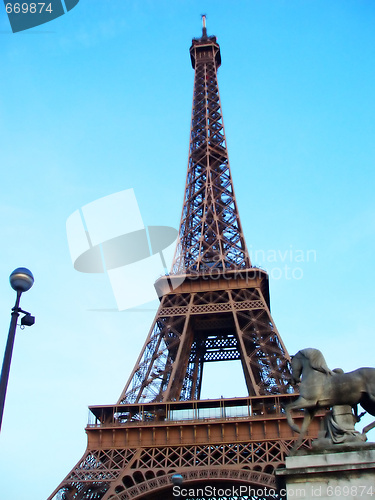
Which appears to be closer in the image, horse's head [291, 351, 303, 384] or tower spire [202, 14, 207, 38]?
horse's head [291, 351, 303, 384]

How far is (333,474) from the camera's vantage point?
38.9 ft

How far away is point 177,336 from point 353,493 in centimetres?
2720

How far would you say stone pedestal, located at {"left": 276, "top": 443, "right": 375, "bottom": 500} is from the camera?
38.1 ft

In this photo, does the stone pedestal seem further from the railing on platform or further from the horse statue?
the railing on platform

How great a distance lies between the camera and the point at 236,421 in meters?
31.2

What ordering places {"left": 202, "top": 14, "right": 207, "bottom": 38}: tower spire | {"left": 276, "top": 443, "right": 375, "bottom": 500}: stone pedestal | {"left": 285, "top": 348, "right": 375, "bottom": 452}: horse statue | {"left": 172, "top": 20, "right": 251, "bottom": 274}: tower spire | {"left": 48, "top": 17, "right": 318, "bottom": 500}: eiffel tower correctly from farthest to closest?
{"left": 202, "top": 14, "right": 207, "bottom": 38}: tower spire
{"left": 172, "top": 20, "right": 251, "bottom": 274}: tower spire
{"left": 48, "top": 17, "right": 318, "bottom": 500}: eiffel tower
{"left": 285, "top": 348, "right": 375, "bottom": 452}: horse statue
{"left": 276, "top": 443, "right": 375, "bottom": 500}: stone pedestal

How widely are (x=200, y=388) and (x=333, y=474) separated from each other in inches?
1389

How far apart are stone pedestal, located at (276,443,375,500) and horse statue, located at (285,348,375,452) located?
64 cm

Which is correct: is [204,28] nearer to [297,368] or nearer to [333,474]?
[297,368]

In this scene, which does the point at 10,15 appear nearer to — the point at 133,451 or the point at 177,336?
the point at 133,451

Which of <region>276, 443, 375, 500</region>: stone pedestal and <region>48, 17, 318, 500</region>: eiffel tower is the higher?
<region>48, 17, 318, 500</region>: eiffel tower

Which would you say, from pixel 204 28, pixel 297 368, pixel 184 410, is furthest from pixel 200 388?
pixel 204 28

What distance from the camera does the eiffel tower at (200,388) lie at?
95.9ft

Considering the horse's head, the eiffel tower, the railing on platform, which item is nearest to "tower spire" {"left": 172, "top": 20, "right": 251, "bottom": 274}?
the eiffel tower
